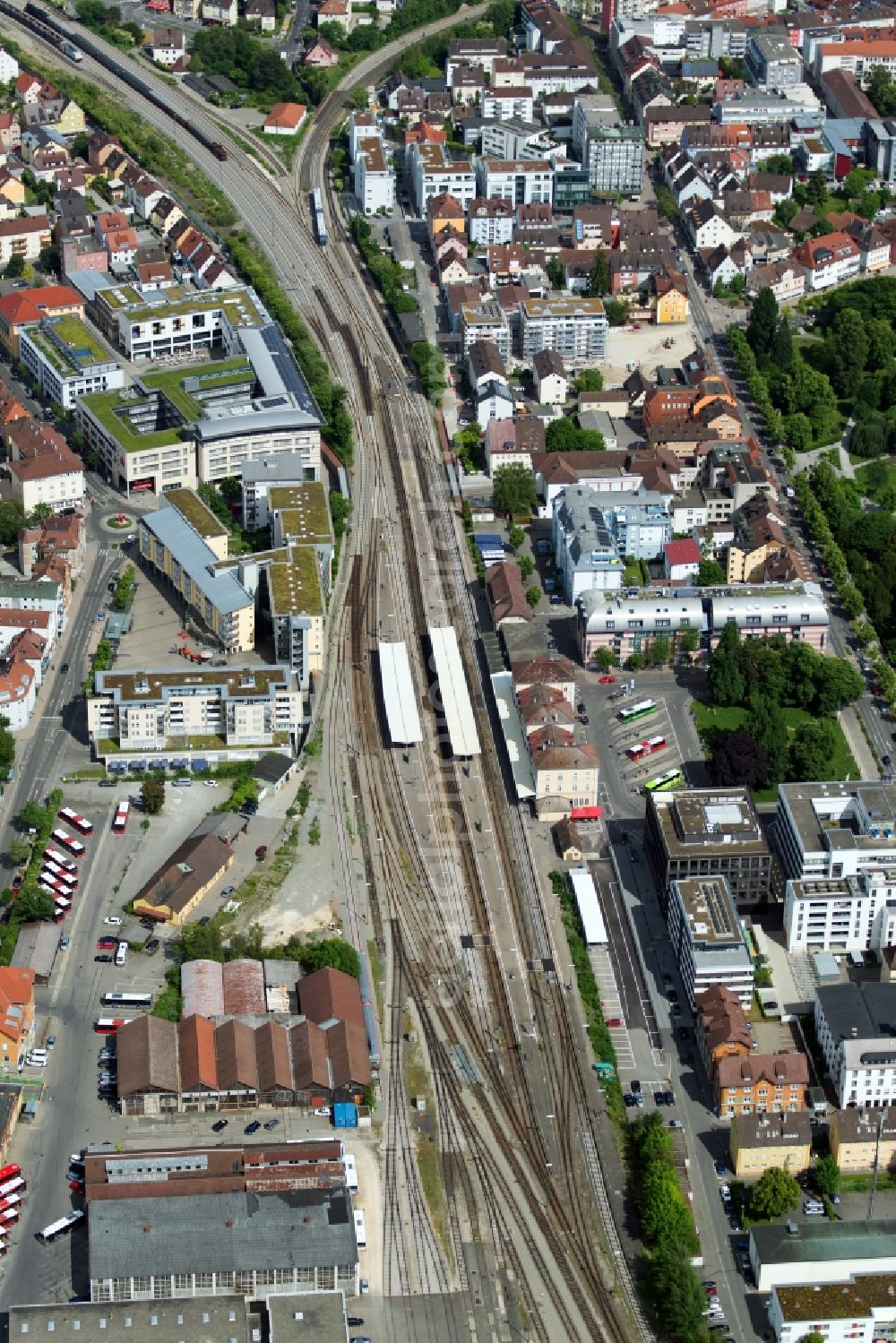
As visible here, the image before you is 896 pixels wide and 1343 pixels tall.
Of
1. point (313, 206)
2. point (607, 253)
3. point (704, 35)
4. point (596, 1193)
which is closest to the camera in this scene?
point (596, 1193)

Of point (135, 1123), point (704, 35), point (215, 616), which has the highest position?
point (704, 35)

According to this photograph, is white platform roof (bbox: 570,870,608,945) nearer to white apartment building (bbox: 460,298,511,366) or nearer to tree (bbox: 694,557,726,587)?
tree (bbox: 694,557,726,587)

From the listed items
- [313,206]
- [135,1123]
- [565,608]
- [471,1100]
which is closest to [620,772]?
[565,608]

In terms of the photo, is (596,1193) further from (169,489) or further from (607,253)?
(607,253)

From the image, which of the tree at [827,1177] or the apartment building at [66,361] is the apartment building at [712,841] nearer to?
the tree at [827,1177]

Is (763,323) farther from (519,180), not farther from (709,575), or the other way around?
(709,575)

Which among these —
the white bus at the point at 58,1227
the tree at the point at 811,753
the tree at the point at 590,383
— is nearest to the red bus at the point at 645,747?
the tree at the point at 811,753
